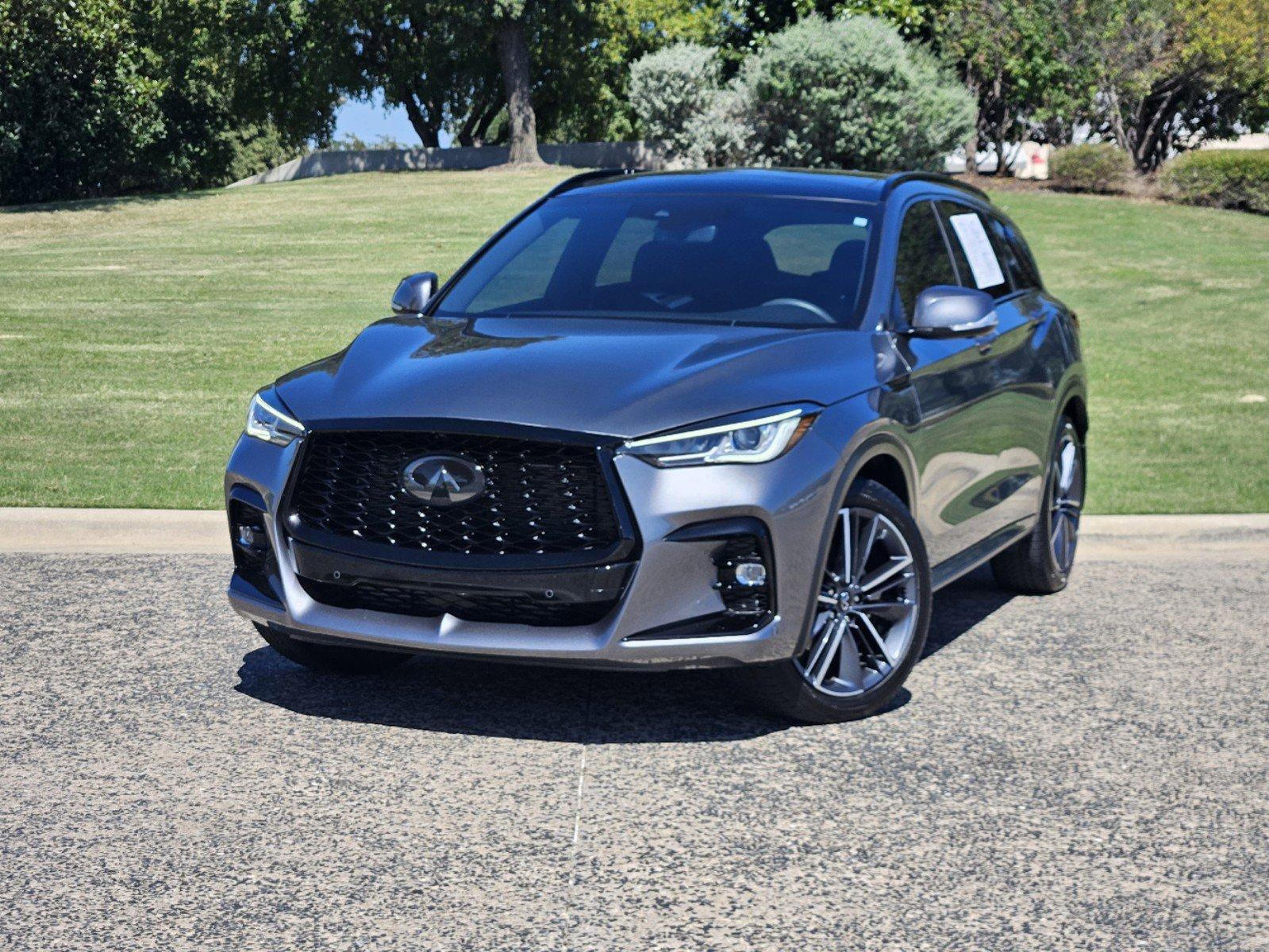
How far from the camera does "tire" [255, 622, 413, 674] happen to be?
5871 millimetres

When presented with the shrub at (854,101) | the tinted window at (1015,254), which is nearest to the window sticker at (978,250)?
the tinted window at (1015,254)

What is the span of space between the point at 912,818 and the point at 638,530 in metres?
1.09

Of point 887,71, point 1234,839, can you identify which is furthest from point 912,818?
point 887,71

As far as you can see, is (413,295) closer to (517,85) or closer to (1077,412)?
(1077,412)

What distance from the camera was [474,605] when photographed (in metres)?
5.08

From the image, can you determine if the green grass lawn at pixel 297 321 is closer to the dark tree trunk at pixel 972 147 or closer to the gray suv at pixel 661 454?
the gray suv at pixel 661 454

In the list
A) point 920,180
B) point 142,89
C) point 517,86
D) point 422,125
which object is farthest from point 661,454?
point 422,125

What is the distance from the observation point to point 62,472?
9.73 meters

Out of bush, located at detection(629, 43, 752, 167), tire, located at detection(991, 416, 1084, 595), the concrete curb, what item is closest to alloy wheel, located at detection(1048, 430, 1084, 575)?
tire, located at detection(991, 416, 1084, 595)

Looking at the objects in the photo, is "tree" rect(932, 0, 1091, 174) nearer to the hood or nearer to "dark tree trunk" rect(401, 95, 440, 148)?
"dark tree trunk" rect(401, 95, 440, 148)

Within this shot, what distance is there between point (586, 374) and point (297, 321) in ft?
42.9

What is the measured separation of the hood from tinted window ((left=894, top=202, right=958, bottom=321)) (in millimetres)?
496

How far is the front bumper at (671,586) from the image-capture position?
491 cm

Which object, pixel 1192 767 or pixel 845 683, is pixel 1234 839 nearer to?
pixel 1192 767
